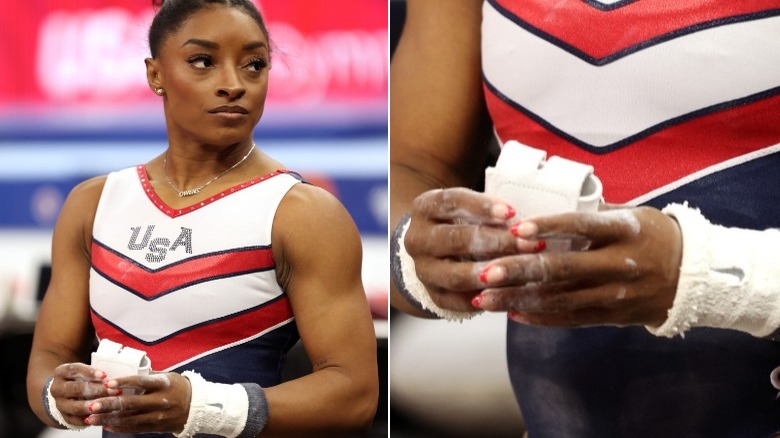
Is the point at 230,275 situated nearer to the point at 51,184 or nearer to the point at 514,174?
the point at 514,174

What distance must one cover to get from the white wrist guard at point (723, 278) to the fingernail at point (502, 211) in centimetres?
12

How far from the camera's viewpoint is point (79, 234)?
1.27m

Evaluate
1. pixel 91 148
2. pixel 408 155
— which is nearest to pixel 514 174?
pixel 408 155

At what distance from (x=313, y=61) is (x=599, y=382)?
1.27 metres

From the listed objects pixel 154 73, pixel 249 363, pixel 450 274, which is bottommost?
pixel 249 363

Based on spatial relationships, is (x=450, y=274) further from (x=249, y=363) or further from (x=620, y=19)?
(x=249, y=363)

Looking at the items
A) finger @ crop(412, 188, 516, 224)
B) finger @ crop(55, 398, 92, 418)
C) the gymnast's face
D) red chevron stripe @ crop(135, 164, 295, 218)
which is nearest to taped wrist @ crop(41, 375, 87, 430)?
finger @ crop(55, 398, 92, 418)

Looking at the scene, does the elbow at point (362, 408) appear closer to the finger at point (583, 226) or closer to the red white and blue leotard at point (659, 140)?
the red white and blue leotard at point (659, 140)

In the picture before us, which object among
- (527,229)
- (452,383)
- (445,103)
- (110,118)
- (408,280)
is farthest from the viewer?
(110,118)

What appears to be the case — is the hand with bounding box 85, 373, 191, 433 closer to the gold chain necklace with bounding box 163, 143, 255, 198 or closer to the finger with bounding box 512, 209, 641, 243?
the gold chain necklace with bounding box 163, 143, 255, 198

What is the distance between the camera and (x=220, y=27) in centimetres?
116

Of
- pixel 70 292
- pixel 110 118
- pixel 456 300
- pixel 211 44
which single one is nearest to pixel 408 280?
pixel 456 300

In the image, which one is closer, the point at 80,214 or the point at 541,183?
the point at 541,183

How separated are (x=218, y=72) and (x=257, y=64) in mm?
50
